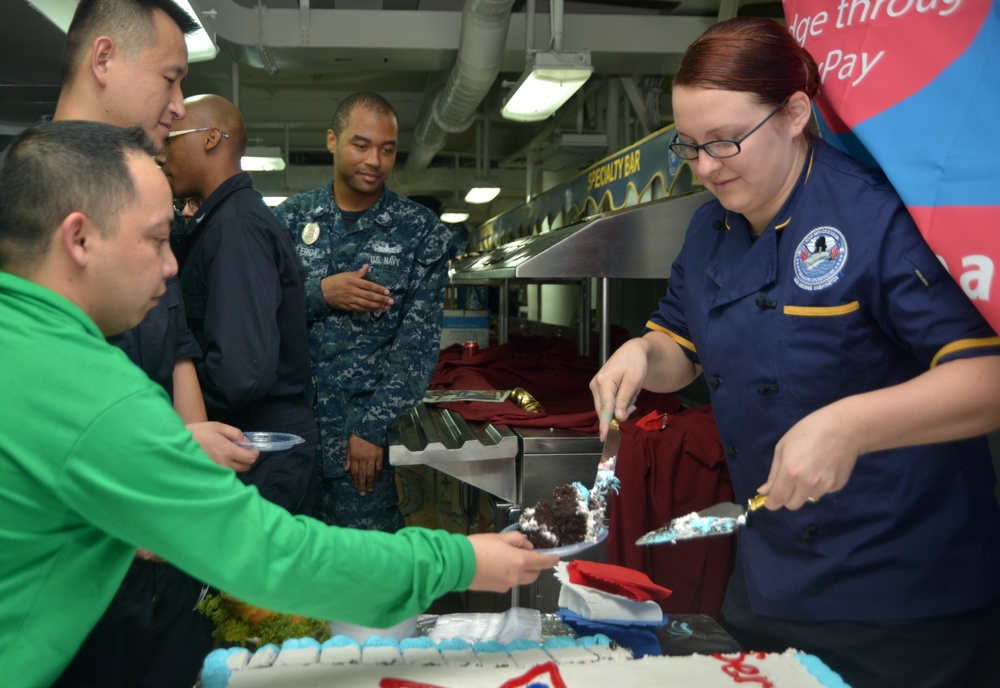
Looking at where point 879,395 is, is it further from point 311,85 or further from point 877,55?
point 311,85

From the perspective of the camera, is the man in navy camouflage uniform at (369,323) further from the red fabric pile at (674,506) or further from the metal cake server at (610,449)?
the metal cake server at (610,449)

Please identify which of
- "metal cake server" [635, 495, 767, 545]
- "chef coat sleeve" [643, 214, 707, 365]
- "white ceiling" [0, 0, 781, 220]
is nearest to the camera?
"metal cake server" [635, 495, 767, 545]

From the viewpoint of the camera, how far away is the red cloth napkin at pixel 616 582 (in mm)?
1449

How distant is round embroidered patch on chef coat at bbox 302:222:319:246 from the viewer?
112 inches

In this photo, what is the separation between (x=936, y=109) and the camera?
1.30 metres

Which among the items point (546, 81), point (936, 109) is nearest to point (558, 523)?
point (936, 109)

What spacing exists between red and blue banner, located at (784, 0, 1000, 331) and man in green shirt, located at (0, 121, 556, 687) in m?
0.87

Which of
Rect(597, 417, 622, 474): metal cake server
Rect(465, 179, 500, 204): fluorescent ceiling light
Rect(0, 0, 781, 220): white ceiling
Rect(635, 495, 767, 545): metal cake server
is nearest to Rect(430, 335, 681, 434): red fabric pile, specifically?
Rect(597, 417, 622, 474): metal cake server

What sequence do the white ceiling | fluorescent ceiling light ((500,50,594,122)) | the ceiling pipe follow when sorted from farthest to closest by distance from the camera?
the ceiling pipe → fluorescent ceiling light ((500,50,594,122)) → the white ceiling

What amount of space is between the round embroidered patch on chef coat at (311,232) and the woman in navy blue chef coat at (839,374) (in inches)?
Answer: 66.4

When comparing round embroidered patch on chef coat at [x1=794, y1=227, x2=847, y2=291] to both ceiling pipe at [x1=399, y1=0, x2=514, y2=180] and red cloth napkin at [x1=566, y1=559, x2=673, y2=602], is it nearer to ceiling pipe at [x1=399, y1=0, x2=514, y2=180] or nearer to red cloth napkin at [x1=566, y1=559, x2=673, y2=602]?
red cloth napkin at [x1=566, y1=559, x2=673, y2=602]

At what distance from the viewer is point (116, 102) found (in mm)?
1563

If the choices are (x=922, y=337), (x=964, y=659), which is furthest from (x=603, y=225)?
(x=964, y=659)

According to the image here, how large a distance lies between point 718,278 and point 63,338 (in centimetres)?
116
